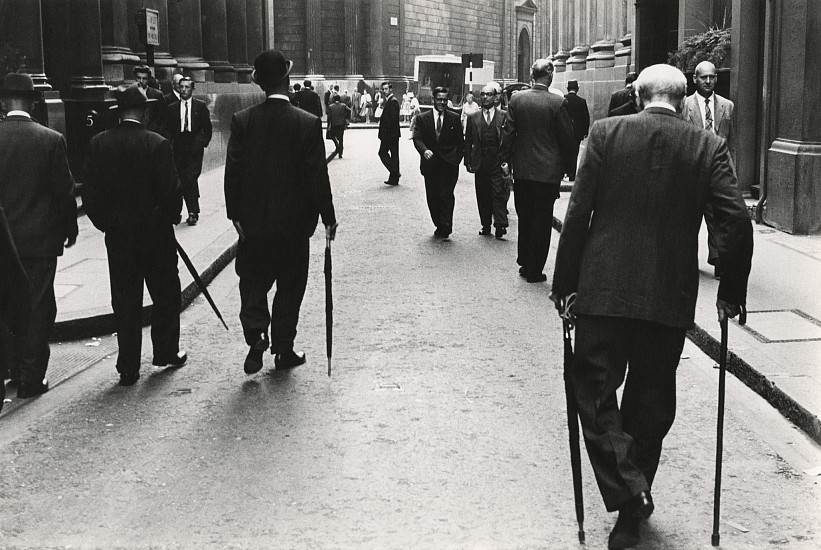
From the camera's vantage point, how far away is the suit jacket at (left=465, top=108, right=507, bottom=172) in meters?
14.4

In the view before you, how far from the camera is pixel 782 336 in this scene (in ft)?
27.2

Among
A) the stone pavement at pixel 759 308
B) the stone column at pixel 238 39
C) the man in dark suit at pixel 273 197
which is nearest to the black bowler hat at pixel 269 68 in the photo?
the man in dark suit at pixel 273 197

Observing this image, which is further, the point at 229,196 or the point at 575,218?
the point at 229,196

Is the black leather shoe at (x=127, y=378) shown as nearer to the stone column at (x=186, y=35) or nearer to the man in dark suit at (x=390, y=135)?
the man in dark suit at (x=390, y=135)

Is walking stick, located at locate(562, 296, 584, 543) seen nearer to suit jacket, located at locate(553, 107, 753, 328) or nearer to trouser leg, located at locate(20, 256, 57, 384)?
suit jacket, located at locate(553, 107, 753, 328)

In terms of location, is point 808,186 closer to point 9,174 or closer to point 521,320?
point 521,320

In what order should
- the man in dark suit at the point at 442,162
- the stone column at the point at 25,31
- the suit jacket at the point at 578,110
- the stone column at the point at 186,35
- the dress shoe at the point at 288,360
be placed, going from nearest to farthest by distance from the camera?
the dress shoe at the point at 288,360, the man in dark suit at the point at 442,162, the stone column at the point at 25,31, the suit jacket at the point at 578,110, the stone column at the point at 186,35

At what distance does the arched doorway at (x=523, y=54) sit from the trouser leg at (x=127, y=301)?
6977 centimetres

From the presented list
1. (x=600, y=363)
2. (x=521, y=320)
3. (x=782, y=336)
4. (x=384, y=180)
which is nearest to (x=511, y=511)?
(x=600, y=363)

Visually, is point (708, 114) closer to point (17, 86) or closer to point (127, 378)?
point (127, 378)

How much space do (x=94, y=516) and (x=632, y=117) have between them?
282 centimetres

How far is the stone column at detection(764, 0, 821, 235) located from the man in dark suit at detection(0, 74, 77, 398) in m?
8.80

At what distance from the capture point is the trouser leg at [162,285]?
309 inches

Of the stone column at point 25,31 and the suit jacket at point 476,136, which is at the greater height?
the stone column at point 25,31
